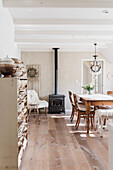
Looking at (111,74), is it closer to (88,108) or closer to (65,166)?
(88,108)

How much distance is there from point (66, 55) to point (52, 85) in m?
1.29

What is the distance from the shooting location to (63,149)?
3.73 metres

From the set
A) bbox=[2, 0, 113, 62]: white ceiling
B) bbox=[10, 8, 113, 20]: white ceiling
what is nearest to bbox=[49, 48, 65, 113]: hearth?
bbox=[2, 0, 113, 62]: white ceiling

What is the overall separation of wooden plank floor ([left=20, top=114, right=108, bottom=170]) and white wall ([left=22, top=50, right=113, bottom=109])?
8.26 ft

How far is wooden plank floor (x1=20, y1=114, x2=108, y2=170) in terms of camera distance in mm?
3050

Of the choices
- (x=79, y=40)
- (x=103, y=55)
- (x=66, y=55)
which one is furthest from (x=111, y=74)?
(x=79, y=40)

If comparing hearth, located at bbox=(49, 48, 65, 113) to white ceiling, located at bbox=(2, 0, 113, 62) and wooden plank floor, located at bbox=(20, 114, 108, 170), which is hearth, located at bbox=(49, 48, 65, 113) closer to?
wooden plank floor, located at bbox=(20, 114, 108, 170)

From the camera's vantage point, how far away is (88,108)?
192 inches

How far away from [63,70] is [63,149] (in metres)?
4.41
